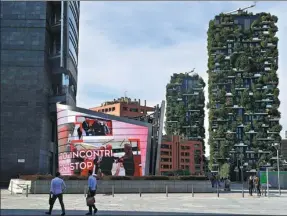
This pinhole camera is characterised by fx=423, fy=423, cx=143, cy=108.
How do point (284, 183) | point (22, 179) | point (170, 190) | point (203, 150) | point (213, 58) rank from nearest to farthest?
point (22, 179) < point (170, 190) < point (284, 183) < point (213, 58) < point (203, 150)

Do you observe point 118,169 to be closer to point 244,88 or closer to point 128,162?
point 128,162

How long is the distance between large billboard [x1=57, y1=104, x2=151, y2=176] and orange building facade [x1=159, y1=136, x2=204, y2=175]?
87.7 metres

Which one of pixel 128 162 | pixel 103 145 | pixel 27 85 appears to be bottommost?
pixel 128 162

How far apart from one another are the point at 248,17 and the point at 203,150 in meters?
46.0

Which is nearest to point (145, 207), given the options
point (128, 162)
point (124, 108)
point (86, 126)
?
point (128, 162)

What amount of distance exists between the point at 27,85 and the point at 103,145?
12.0m

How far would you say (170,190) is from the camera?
37250 mm

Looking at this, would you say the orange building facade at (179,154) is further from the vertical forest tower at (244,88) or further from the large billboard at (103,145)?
the large billboard at (103,145)

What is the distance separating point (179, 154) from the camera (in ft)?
444

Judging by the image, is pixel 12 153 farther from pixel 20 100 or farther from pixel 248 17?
pixel 248 17

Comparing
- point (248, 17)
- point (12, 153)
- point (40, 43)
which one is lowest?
point (12, 153)

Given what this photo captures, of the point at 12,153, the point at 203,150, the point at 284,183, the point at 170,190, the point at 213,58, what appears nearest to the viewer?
the point at 170,190

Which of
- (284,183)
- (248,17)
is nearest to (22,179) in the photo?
(284,183)

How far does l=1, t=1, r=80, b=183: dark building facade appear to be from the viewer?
153ft
